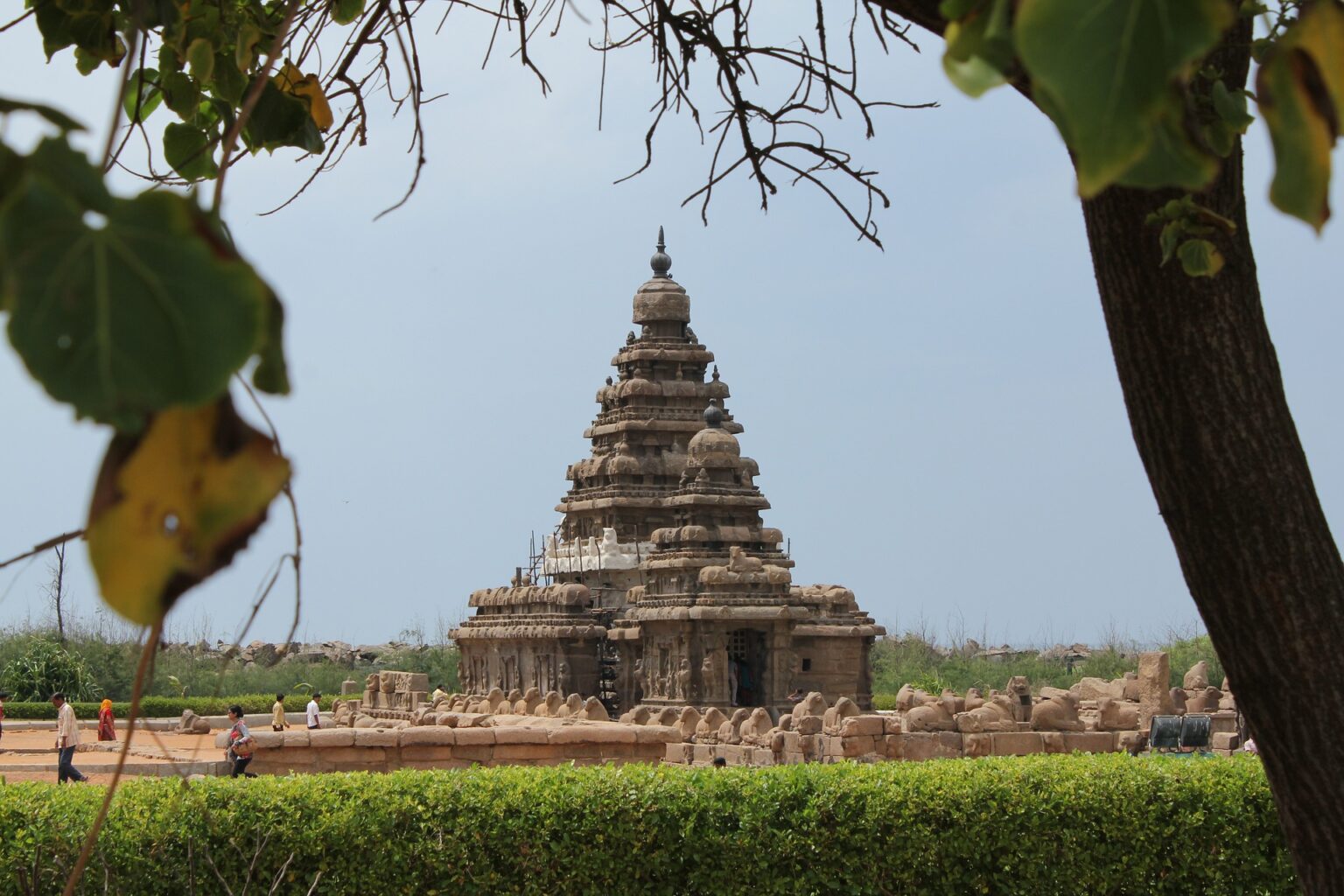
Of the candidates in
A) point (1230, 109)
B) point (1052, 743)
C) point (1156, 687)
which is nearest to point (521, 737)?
point (1052, 743)

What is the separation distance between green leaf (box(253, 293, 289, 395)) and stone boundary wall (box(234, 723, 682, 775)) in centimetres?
1300

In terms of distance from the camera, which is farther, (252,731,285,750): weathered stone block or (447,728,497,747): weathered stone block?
(447,728,497,747): weathered stone block

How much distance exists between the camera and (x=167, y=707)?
102 feet

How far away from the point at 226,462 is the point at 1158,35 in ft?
1.86

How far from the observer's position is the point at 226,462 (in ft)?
2.96

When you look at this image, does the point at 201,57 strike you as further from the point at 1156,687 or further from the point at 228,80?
the point at 1156,687

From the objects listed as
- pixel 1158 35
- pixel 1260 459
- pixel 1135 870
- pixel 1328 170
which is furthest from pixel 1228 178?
pixel 1135 870

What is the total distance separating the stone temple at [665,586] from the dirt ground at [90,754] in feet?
21.8

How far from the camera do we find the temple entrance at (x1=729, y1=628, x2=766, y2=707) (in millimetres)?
25328

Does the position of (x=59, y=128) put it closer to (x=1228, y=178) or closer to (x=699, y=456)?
(x=1228, y=178)

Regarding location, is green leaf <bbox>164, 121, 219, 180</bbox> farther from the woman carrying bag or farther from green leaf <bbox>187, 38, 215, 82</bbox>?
the woman carrying bag

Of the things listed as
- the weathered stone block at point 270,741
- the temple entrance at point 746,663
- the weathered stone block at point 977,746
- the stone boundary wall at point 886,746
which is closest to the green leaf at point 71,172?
the weathered stone block at point 270,741

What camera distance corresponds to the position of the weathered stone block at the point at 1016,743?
16.2 m

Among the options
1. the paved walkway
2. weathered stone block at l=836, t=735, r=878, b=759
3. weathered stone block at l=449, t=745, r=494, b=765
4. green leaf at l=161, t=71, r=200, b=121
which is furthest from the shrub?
green leaf at l=161, t=71, r=200, b=121
